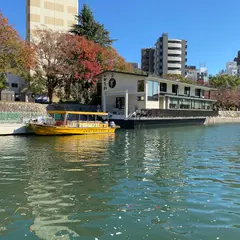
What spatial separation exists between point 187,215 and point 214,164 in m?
6.21

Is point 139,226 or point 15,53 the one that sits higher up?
point 15,53

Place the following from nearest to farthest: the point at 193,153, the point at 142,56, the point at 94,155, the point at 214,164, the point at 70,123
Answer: the point at 214,164
the point at 94,155
the point at 193,153
the point at 70,123
the point at 142,56

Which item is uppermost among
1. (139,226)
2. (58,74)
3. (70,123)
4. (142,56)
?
(142,56)

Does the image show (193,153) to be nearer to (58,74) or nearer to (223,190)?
(223,190)

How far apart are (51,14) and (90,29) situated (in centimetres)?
2020

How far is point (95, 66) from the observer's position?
1401 inches

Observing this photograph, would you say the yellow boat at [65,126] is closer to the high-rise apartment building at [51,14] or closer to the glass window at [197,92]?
the glass window at [197,92]

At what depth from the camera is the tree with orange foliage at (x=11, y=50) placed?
25064 mm

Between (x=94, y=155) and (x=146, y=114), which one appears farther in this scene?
(x=146, y=114)

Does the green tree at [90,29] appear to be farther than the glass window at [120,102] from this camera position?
Yes

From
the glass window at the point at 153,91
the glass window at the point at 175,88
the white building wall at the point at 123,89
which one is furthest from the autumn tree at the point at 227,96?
the white building wall at the point at 123,89

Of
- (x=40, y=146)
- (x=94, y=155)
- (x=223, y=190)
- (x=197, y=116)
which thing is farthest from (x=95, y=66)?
(x=223, y=190)

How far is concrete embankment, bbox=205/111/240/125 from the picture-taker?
47497mm

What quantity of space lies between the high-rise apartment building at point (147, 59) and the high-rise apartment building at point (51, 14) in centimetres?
5668
